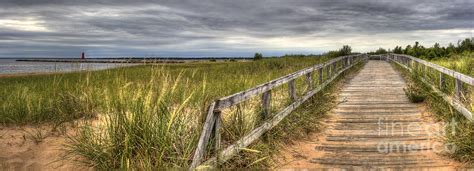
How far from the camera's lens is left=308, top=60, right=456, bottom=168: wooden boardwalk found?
5848 mm

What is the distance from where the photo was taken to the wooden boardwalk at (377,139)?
5.85 metres

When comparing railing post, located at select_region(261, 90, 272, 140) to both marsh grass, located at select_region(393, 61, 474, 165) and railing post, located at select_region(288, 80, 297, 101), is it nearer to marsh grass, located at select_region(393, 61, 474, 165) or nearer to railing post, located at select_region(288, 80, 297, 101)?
railing post, located at select_region(288, 80, 297, 101)

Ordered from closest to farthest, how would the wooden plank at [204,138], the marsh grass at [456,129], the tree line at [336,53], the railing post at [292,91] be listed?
the wooden plank at [204,138]
the marsh grass at [456,129]
the railing post at [292,91]
the tree line at [336,53]

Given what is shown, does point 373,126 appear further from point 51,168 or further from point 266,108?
point 51,168

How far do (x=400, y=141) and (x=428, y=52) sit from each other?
39966 mm

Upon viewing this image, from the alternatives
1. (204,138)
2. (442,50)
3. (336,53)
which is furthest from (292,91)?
(442,50)

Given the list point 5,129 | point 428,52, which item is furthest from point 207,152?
point 428,52

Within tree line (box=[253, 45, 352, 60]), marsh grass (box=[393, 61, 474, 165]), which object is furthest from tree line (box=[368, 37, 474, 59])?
marsh grass (box=[393, 61, 474, 165])

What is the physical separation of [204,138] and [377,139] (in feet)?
12.1

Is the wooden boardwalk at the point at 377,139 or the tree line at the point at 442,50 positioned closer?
the wooden boardwalk at the point at 377,139

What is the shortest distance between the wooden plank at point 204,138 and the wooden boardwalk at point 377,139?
1872mm

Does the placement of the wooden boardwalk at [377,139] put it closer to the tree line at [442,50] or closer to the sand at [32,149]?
the sand at [32,149]

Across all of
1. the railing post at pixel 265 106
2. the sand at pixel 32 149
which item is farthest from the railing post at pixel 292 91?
the sand at pixel 32 149

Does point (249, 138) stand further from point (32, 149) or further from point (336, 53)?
point (336, 53)
